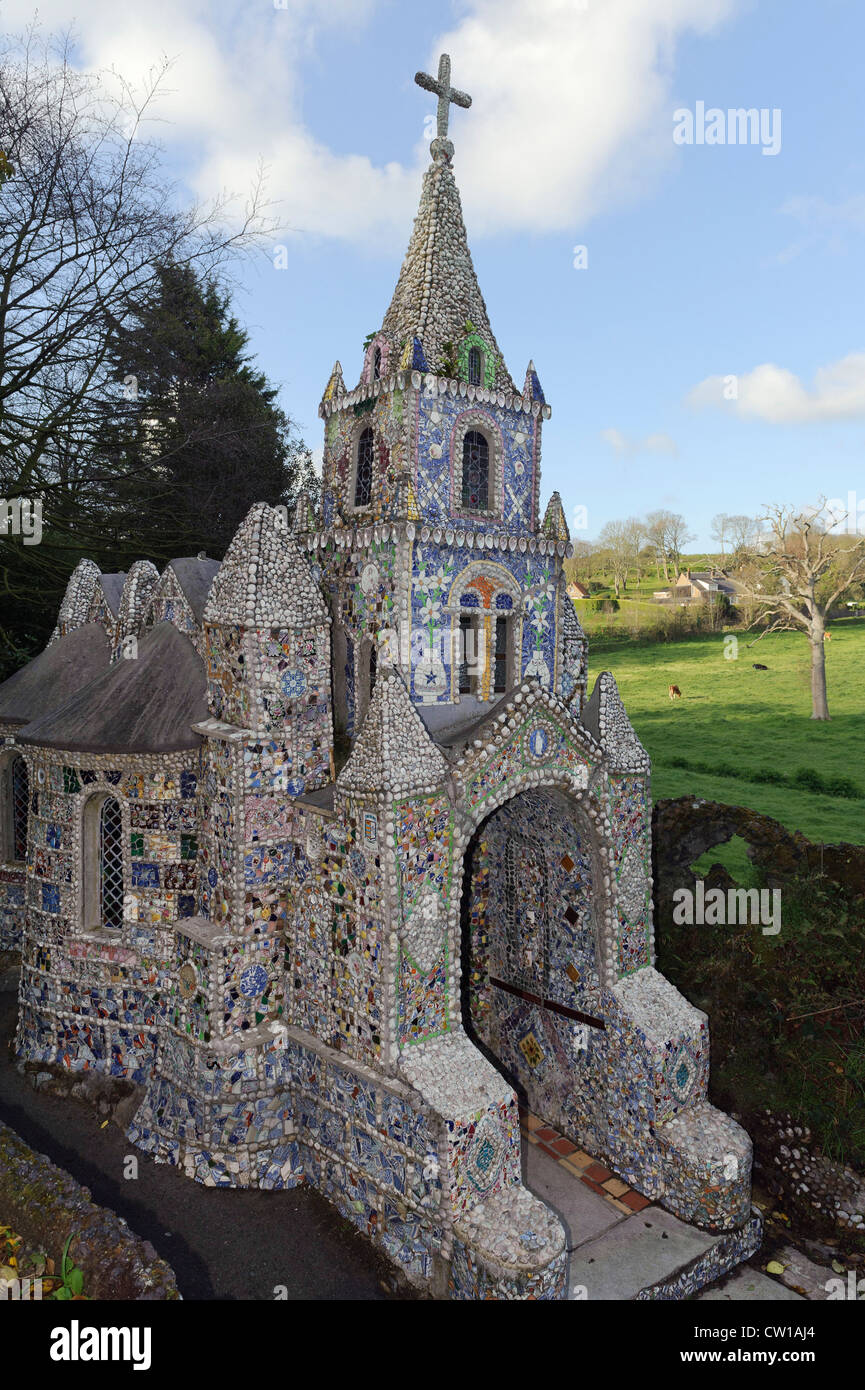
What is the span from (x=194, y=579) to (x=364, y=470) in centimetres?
452

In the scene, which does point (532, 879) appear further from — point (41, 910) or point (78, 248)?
point (78, 248)

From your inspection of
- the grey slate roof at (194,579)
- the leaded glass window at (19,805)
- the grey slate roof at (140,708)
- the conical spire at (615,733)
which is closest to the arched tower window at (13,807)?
the leaded glass window at (19,805)

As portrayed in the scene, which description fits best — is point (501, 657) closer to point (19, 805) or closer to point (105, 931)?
point (105, 931)

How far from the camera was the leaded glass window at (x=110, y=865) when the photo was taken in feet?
45.1

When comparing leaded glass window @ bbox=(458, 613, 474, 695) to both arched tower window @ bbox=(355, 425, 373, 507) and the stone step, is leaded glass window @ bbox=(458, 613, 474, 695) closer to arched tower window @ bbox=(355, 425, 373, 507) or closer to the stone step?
arched tower window @ bbox=(355, 425, 373, 507)

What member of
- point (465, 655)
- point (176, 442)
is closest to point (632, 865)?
point (465, 655)

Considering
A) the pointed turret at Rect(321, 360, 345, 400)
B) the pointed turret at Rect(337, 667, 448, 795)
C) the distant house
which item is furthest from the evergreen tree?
the distant house

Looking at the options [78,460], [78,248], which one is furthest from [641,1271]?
[78,248]

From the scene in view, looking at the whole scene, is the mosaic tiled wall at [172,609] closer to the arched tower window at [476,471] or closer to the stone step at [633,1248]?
the arched tower window at [476,471]

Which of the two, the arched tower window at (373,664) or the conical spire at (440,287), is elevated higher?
the conical spire at (440,287)

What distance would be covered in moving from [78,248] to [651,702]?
18435mm

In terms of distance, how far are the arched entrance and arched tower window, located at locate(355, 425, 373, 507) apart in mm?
5514

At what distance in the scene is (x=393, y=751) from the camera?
994cm

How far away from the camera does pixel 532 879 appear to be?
43.4ft
